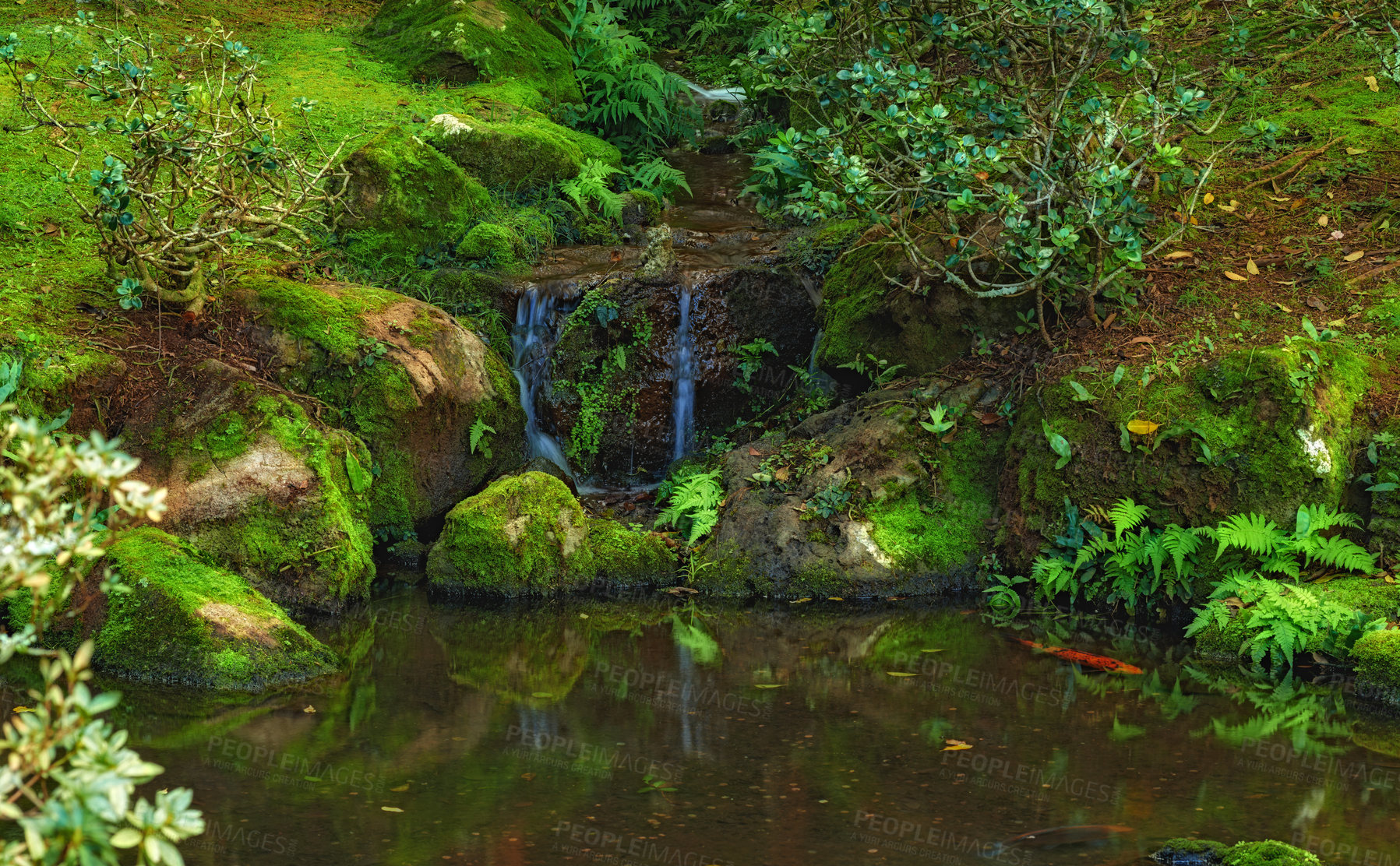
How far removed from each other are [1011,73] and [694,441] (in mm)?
4179

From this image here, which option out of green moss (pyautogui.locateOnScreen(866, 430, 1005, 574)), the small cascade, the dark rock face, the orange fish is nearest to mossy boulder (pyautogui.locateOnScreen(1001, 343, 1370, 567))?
green moss (pyautogui.locateOnScreen(866, 430, 1005, 574))

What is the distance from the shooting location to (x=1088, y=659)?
7254 mm

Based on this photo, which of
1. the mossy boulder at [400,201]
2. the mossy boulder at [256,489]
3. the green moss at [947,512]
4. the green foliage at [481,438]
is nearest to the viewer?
the mossy boulder at [256,489]

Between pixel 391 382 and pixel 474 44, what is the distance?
7098mm

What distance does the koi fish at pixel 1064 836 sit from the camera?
15.8 feet

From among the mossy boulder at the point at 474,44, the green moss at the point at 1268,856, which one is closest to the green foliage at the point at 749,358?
the mossy boulder at the point at 474,44

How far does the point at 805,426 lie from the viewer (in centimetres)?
955

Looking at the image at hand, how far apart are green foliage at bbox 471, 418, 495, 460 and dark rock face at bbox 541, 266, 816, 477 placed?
1.08 m

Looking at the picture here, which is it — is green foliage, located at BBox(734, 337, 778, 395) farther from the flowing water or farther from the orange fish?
the orange fish

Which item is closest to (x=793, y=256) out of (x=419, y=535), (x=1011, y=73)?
(x=1011, y=73)

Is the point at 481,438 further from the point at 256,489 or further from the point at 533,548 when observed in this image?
the point at 256,489

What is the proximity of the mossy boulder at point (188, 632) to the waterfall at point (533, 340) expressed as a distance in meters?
4.16

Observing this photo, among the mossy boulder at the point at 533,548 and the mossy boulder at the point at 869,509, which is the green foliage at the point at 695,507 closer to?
the mossy boulder at the point at 869,509

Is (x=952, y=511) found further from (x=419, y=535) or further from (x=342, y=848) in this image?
(x=342, y=848)
